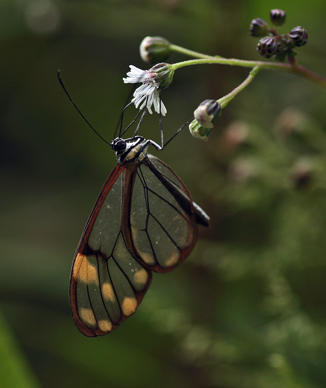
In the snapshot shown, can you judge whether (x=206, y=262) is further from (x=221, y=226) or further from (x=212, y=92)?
(x=212, y=92)

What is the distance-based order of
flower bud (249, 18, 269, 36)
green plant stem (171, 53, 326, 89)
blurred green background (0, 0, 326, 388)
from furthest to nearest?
1. blurred green background (0, 0, 326, 388)
2. flower bud (249, 18, 269, 36)
3. green plant stem (171, 53, 326, 89)

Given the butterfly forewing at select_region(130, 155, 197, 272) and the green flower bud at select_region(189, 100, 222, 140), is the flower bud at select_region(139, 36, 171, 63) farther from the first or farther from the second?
the butterfly forewing at select_region(130, 155, 197, 272)

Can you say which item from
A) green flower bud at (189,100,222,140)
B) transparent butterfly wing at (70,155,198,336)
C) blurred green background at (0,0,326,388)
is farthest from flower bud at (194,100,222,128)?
blurred green background at (0,0,326,388)

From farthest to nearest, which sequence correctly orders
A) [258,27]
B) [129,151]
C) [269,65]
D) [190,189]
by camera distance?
[190,189] < [129,151] < [258,27] < [269,65]

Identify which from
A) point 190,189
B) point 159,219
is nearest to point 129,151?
point 159,219

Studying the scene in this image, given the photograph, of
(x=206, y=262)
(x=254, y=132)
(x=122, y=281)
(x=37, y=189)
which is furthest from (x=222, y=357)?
(x=37, y=189)

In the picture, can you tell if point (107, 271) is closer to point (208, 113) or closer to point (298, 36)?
point (208, 113)

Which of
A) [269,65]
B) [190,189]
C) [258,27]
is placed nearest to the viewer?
[269,65]

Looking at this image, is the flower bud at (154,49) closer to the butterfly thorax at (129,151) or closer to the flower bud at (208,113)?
the flower bud at (208,113)
